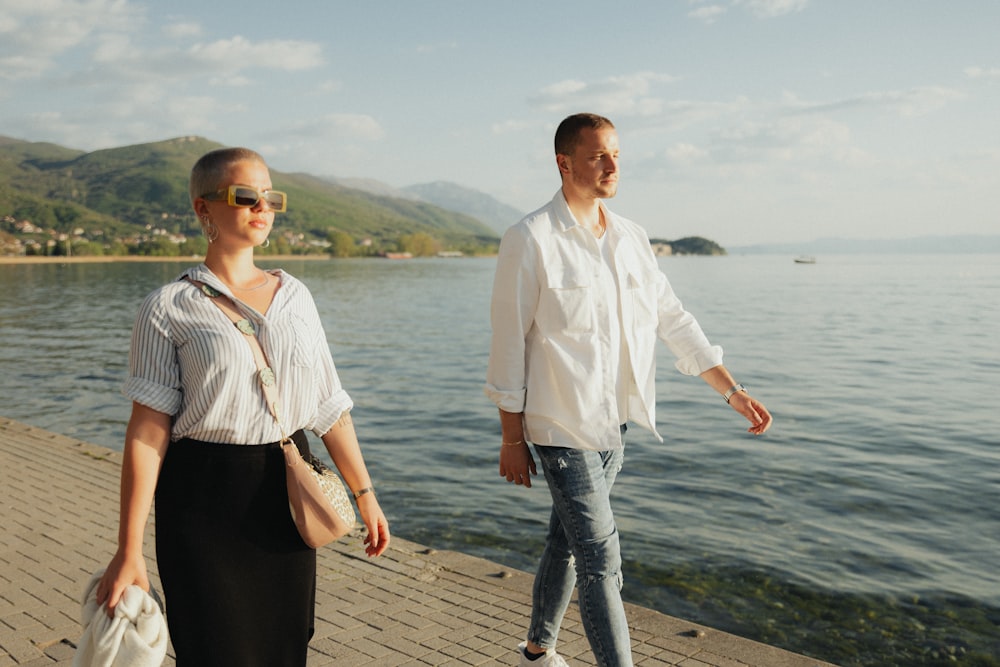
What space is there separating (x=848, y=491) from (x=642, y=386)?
7637mm

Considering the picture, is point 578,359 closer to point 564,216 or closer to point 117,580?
point 564,216

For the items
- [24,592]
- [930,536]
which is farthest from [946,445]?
[24,592]

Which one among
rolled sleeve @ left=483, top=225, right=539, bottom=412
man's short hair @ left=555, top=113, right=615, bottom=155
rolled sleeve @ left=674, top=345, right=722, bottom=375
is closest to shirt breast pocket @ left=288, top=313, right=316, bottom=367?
rolled sleeve @ left=483, top=225, right=539, bottom=412

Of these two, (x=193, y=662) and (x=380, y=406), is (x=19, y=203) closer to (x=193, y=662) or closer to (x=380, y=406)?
(x=380, y=406)

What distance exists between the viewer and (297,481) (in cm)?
249

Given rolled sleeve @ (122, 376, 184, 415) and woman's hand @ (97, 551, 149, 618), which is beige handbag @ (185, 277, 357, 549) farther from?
woman's hand @ (97, 551, 149, 618)

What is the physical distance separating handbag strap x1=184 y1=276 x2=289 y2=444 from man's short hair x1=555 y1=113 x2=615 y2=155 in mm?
1503

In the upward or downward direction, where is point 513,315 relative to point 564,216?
downward

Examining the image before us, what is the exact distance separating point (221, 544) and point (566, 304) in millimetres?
1517

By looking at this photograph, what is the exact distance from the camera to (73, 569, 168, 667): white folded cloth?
7.43ft

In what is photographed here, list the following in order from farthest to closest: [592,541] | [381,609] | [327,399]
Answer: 1. [381,609]
2. [592,541]
3. [327,399]

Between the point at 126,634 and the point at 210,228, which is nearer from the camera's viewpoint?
the point at 126,634

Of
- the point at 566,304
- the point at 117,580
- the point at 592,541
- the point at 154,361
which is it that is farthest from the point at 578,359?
the point at 117,580

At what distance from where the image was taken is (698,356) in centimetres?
380
